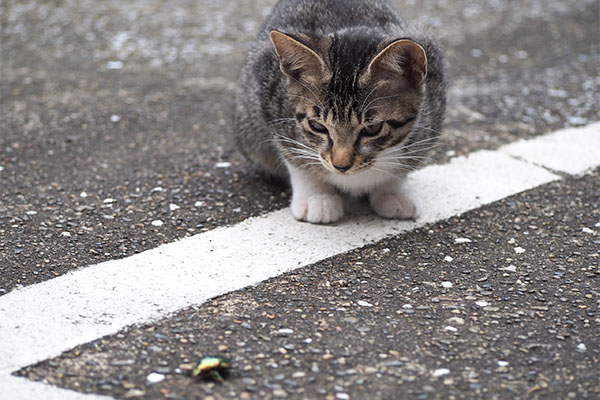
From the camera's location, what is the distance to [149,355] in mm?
2287

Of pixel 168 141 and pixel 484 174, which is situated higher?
pixel 484 174

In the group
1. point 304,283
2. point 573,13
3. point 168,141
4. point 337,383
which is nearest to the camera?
point 337,383

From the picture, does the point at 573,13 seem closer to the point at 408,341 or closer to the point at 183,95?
the point at 183,95

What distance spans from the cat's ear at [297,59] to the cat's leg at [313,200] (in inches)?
20.1

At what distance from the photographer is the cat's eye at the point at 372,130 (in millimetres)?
3020

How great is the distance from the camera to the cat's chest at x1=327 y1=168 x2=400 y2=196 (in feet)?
10.6

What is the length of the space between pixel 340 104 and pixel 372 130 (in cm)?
18

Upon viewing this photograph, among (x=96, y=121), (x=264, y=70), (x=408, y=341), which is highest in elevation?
(x=264, y=70)

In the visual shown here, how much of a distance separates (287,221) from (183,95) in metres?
1.92

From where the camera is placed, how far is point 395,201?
3.35m

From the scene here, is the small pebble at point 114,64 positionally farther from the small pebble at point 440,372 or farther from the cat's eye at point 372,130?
the small pebble at point 440,372

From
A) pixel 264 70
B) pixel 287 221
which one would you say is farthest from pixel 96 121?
pixel 287 221

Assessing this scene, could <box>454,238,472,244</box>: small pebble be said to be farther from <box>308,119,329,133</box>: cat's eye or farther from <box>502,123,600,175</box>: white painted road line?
<box>502,123,600,175</box>: white painted road line

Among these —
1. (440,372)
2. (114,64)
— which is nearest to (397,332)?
(440,372)
